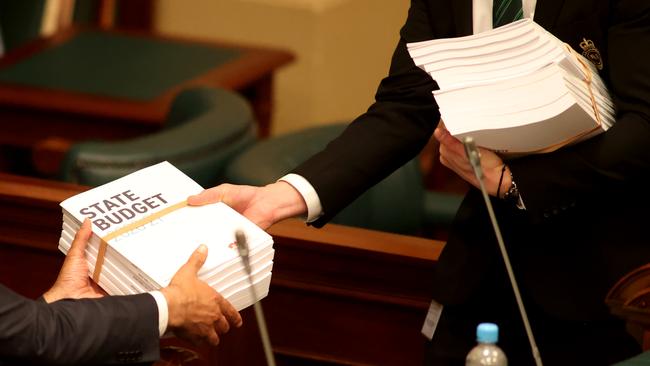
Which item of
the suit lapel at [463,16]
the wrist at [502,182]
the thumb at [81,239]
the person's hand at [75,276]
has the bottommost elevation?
the person's hand at [75,276]

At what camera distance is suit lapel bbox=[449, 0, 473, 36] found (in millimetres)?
2178

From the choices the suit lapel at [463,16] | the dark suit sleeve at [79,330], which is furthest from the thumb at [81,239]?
the suit lapel at [463,16]

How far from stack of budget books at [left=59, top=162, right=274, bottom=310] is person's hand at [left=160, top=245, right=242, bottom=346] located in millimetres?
19

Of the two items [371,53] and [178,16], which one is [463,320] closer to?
[371,53]

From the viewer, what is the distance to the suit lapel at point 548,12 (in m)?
2.12

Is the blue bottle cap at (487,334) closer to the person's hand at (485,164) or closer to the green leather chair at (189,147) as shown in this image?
the person's hand at (485,164)

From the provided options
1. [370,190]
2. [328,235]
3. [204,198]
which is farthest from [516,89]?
[370,190]

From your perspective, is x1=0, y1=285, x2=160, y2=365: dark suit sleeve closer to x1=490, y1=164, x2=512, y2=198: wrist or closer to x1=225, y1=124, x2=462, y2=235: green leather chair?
x1=490, y1=164, x2=512, y2=198: wrist

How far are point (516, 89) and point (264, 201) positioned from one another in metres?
0.50

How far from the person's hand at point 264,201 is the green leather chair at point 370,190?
92 centimetres

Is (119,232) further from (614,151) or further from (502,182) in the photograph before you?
(614,151)

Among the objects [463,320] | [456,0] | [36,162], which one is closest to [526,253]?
[463,320]

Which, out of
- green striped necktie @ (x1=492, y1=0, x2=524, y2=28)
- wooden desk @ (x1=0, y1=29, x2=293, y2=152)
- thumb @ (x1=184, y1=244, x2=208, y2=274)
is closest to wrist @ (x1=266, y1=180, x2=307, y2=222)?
thumb @ (x1=184, y1=244, x2=208, y2=274)

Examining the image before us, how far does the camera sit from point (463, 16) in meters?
2.19
